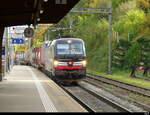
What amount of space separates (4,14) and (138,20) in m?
27.5

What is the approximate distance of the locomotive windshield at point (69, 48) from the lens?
2675cm

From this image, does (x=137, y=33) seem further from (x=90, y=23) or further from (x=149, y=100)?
(x=149, y=100)

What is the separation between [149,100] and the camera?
18922mm

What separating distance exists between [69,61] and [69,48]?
3.61 ft

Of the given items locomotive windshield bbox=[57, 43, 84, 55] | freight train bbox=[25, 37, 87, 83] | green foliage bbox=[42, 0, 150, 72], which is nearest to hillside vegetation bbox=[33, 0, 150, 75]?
green foliage bbox=[42, 0, 150, 72]

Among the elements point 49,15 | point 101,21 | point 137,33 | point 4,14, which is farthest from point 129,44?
point 4,14

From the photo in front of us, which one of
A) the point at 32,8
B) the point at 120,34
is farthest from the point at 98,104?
the point at 120,34

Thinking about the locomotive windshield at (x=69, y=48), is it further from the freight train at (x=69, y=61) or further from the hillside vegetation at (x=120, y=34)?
the hillside vegetation at (x=120, y=34)

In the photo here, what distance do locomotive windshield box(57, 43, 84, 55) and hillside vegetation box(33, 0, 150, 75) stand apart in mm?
14268

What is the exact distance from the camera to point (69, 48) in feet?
88.5

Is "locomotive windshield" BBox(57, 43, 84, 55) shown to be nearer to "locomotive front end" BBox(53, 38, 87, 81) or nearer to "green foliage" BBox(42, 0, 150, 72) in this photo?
"locomotive front end" BBox(53, 38, 87, 81)

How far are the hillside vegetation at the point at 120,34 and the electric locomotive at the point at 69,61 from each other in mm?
14415

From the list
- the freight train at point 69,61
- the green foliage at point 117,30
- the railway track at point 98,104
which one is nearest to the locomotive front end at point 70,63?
the freight train at point 69,61

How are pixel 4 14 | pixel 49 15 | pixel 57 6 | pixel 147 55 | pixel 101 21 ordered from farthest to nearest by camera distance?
pixel 101 21 → pixel 147 55 → pixel 49 15 → pixel 4 14 → pixel 57 6
